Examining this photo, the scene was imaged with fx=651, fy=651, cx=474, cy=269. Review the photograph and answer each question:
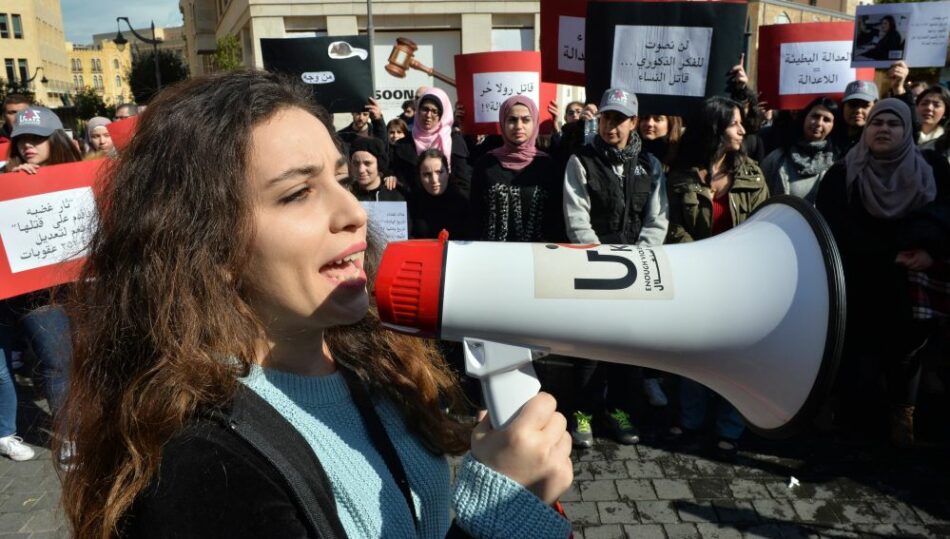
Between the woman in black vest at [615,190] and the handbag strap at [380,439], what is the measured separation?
8.80ft

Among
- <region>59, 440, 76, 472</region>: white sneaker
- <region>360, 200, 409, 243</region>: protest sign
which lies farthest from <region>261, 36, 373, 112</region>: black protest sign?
<region>59, 440, 76, 472</region>: white sneaker

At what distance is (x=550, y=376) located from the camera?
468 centimetres

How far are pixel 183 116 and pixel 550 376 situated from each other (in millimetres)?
3804

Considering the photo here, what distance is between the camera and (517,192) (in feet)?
13.8

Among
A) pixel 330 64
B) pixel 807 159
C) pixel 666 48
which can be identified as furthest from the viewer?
pixel 330 64

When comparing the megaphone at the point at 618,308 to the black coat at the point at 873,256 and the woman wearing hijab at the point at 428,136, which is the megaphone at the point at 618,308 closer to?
the black coat at the point at 873,256

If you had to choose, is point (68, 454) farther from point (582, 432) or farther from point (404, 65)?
point (404, 65)

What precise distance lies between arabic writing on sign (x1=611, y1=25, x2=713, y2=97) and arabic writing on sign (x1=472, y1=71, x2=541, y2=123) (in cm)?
234

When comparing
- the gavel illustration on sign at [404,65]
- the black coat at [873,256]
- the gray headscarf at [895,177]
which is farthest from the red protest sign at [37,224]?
the gavel illustration on sign at [404,65]

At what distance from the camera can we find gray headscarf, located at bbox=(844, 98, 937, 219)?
3.87 m

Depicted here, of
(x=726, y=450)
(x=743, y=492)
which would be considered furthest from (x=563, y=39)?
(x=743, y=492)

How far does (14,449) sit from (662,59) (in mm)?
4663

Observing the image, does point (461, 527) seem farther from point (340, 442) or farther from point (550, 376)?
point (550, 376)

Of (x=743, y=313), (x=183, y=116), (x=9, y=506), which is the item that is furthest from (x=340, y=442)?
(x=9, y=506)
